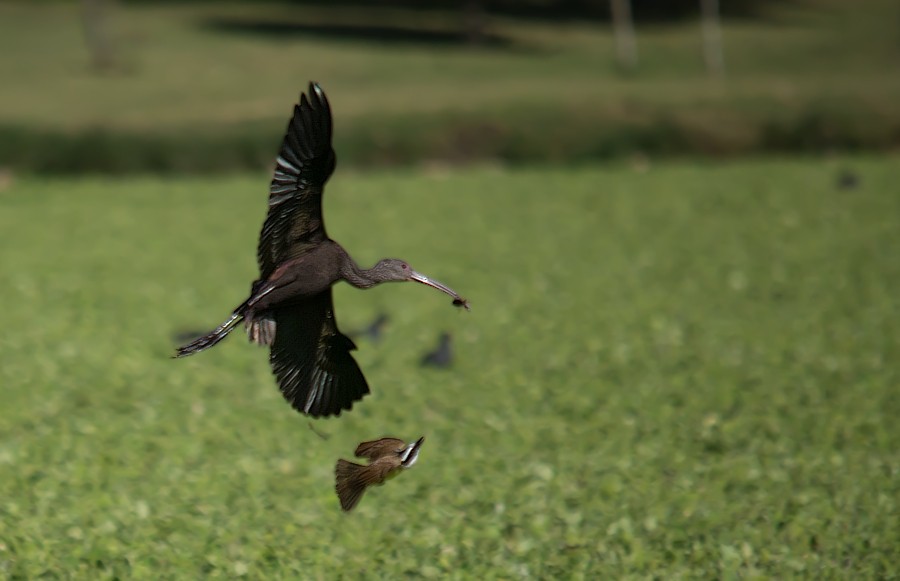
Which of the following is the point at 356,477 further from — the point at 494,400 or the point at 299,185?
the point at 494,400

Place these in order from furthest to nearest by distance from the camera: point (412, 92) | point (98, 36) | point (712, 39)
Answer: point (712, 39) → point (98, 36) → point (412, 92)

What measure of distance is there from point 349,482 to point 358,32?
23580 mm

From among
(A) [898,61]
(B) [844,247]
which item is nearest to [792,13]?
(A) [898,61]

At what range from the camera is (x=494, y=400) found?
7.76 metres

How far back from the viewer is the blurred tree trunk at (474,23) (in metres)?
26.4

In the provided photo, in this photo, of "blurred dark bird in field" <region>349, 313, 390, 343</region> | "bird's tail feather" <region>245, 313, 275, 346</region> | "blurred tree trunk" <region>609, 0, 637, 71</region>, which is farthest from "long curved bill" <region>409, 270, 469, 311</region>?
"blurred tree trunk" <region>609, 0, 637, 71</region>

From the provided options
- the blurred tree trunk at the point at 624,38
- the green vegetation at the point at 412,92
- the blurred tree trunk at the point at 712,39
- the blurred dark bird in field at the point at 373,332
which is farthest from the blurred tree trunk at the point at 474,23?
the blurred dark bird in field at the point at 373,332

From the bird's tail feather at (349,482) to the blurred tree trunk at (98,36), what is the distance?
19.1m

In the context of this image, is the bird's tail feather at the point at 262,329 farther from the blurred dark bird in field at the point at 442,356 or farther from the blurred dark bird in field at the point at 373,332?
the blurred dark bird in field at the point at 373,332

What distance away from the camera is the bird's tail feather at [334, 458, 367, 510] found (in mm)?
3953

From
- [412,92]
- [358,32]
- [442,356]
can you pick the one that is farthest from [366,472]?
[358,32]

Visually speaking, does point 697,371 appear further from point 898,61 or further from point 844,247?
point 898,61

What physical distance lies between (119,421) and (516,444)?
2023mm

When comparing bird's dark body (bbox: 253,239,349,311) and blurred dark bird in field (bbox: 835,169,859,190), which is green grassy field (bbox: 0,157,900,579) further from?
bird's dark body (bbox: 253,239,349,311)
